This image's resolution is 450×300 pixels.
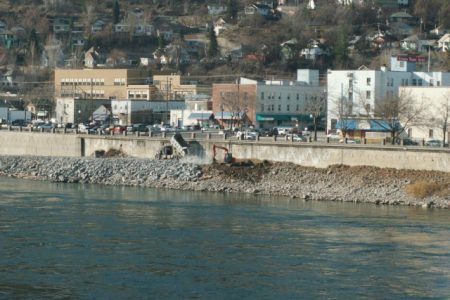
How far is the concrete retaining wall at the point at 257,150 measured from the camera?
51094 mm

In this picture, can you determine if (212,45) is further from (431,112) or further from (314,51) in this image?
(431,112)

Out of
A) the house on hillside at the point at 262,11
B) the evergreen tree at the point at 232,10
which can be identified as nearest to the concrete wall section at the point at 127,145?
the house on hillside at the point at 262,11

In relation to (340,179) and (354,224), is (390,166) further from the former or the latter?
(354,224)

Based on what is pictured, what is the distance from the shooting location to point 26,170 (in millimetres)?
60938

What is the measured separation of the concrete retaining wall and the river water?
4.70 metres

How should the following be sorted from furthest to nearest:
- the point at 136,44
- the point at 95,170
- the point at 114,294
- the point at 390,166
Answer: the point at 136,44 < the point at 95,170 < the point at 390,166 < the point at 114,294

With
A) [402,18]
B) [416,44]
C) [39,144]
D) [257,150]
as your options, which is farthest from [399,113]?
[402,18]

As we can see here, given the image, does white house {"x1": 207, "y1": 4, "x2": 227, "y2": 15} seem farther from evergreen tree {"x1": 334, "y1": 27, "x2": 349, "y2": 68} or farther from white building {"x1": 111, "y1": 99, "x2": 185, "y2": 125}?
white building {"x1": 111, "y1": 99, "x2": 185, "y2": 125}

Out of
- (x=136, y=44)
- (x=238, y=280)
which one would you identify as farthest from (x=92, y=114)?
(x=238, y=280)

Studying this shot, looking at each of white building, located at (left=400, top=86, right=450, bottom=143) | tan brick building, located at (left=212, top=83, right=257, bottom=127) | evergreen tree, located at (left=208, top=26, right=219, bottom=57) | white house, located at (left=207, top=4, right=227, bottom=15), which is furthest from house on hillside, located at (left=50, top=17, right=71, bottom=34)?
white building, located at (left=400, top=86, right=450, bottom=143)

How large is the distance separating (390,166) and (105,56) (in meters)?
71.4

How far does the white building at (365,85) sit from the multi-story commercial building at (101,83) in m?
24.6

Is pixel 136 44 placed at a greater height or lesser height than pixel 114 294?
greater

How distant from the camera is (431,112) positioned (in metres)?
66.2
